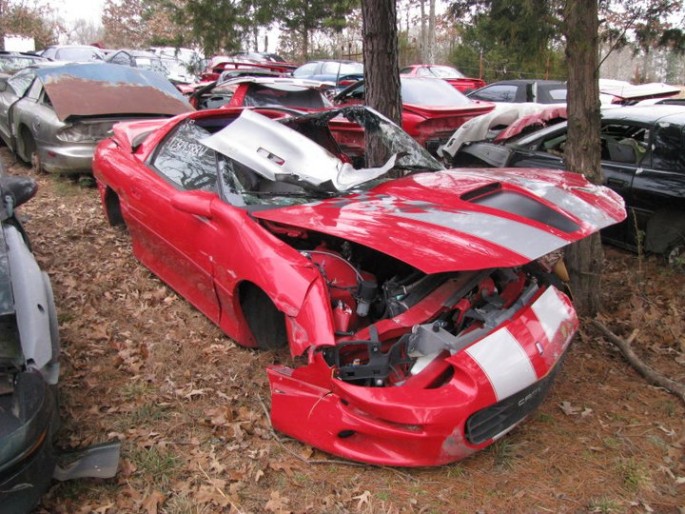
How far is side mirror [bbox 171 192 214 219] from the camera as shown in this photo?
134 inches

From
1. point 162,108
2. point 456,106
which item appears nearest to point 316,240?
point 162,108

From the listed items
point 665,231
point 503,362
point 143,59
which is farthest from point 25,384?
point 143,59

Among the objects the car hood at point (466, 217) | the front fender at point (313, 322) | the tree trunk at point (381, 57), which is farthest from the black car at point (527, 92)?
the front fender at point (313, 322)

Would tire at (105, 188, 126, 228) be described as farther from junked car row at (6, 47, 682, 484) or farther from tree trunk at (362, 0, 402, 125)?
tree trunk at (362, 0, 402, 125)

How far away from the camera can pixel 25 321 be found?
2.53m

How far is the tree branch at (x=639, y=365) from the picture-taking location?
Answer: 336cm

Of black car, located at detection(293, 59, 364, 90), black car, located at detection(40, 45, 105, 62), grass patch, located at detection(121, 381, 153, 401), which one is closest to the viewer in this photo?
grass patch, located at detection(121, 381, 153, 401)

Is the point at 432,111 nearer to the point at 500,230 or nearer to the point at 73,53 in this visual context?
the point at 500,230

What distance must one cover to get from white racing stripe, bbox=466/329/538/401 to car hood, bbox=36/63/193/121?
226 inches

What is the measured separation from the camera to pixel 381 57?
223 inches

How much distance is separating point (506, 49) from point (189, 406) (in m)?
3.57

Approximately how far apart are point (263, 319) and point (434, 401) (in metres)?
1.40

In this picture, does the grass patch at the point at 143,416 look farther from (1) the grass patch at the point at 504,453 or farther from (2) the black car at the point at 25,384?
(1) the grass patch at the point at 504,453

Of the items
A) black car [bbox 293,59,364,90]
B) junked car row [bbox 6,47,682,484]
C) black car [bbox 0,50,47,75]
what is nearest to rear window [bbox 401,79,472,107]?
junked car row [bbox 6,47,682,484]
